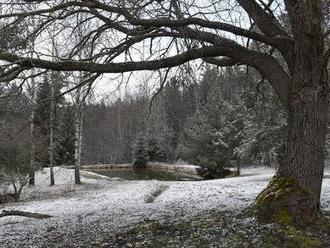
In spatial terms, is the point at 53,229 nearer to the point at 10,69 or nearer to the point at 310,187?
the point at 10,69

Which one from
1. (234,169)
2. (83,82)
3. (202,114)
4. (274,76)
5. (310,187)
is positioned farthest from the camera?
(234,169)

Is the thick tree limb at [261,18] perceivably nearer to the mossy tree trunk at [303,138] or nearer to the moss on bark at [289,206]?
the mossy tree trunk at [303,138]

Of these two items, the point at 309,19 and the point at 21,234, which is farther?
the point at 21,234

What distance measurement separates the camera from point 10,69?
8625mm

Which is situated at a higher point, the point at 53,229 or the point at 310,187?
the point at 310,187

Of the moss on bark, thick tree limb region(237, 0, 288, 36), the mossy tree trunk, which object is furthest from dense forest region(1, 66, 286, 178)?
the moss on bark

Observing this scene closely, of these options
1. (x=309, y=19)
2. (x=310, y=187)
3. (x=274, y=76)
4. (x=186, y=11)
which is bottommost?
(x=310, y=187)

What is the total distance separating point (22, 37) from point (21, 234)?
4.32 meters

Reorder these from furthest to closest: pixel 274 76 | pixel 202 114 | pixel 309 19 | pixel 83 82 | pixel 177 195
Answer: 1. pixel 202 114
2. pixel 177 195
3. pixel 83 82
4. pixel 274 76
5. pixel 309 19

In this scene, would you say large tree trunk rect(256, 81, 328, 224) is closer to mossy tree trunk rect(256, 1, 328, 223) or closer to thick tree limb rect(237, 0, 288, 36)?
mossy tree trunk rect(256, 1, 328, 223)

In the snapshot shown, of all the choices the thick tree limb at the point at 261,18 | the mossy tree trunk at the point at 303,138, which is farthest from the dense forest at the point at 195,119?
the mossy tree trunk at the point at 303,138

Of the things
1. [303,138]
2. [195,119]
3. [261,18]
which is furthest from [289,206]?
[195,119]

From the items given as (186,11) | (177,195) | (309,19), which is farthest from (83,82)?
(177,195)

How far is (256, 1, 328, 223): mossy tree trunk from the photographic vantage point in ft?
26.8
